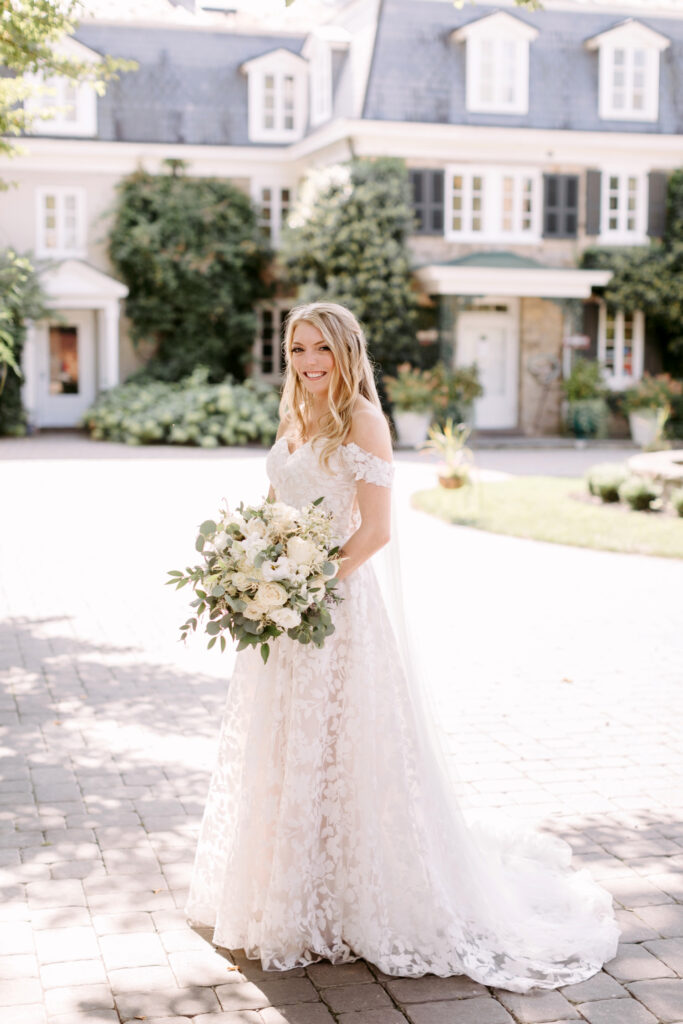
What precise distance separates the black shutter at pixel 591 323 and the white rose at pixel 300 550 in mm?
23660

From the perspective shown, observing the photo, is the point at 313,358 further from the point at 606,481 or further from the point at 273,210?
the point at 273,210

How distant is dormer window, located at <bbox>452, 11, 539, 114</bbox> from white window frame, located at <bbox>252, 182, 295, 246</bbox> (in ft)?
15.9

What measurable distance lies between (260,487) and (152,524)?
2933 mm

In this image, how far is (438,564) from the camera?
1111cm

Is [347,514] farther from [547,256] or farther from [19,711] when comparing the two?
[547,256]

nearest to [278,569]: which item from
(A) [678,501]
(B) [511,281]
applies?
(A) [678,501]

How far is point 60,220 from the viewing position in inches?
1043

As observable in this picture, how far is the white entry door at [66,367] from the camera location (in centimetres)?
2688

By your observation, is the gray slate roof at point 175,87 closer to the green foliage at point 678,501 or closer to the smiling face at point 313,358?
the green foliage at point 678,501

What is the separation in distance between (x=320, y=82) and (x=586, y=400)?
9.32 meters

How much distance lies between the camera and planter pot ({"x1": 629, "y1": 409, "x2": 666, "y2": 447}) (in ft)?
79.6

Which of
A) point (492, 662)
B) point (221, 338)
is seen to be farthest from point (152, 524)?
point (221, 338)

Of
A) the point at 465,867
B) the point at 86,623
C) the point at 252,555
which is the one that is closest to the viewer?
the point at 252,555

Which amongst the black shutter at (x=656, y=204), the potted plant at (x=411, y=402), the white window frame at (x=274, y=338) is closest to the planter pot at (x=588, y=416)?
the potted plant at (x=411, y=402)
